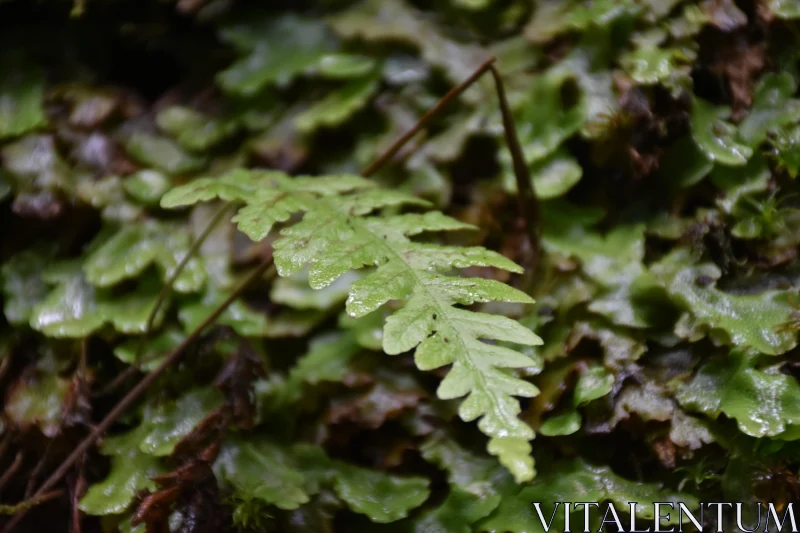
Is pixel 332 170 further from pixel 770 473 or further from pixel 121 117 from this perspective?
pixel 770 473

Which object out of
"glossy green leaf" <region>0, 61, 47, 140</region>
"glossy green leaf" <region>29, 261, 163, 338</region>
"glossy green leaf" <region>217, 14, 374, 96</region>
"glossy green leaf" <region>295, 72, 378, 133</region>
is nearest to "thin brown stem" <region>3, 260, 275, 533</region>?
"glossy green leaf" <region>29, 261, 163, 338</region>

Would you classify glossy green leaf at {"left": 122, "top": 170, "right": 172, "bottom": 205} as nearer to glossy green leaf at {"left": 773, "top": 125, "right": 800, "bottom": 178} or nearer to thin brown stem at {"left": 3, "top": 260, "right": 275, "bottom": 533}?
thin brown stem at {"left": 3, "top": 260, "right": 275, "bottom": 533}

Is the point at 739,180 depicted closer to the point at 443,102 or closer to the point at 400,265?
the point at 443,102

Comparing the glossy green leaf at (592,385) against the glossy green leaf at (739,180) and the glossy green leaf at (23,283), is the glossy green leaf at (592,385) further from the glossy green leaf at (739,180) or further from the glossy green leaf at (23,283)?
the glossy green leaf at (23,283)

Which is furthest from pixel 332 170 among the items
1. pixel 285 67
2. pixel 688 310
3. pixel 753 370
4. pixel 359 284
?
pixel 753 370

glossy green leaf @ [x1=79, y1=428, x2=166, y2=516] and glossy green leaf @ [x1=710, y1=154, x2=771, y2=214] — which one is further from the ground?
glossy green leaf @ [x1=710, y1=154, x2=771, y2=214]

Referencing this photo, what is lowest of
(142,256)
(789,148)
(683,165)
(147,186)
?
(142,256)

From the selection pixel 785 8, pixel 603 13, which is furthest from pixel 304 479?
pixel 785 8

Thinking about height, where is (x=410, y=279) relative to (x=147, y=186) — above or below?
above
